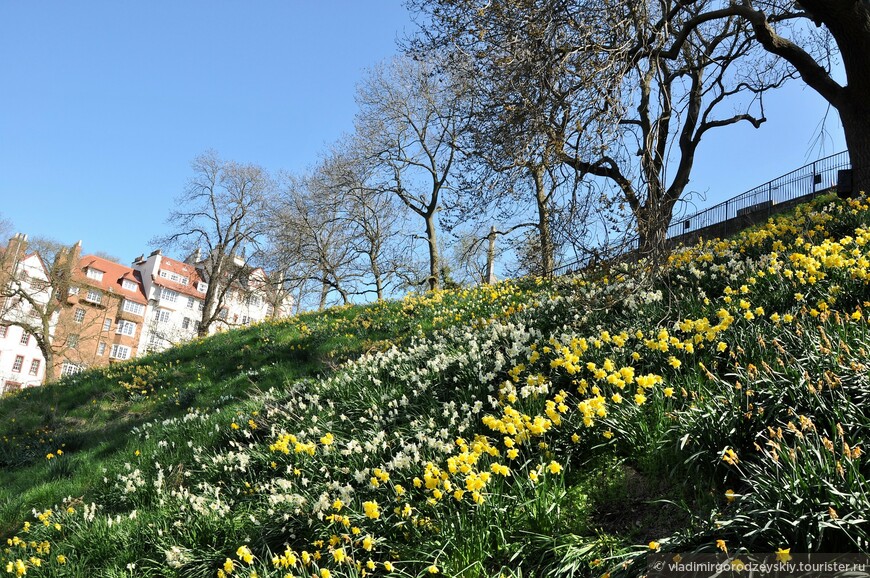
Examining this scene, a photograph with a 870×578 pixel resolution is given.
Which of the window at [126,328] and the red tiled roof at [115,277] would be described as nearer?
the window at [126,328]

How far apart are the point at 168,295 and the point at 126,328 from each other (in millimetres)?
7932

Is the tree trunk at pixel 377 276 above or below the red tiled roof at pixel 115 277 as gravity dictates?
below

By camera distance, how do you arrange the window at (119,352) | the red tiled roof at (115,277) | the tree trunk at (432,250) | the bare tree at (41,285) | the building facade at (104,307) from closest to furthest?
the tree trunk at (432,250) < the bare tree at (41,285) < the building facade at (104,307) < the window at (119,352) < the red tiled roof at (115,277)

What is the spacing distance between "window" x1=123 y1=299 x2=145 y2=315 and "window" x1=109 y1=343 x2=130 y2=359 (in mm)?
4299

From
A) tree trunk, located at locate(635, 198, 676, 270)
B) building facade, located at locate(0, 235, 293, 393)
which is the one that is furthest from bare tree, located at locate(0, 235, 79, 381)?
tree trunk, located at locate(635, 198, 676, 270)

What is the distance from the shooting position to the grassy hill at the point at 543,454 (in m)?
2.96

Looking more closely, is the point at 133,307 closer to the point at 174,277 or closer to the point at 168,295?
the point at 168,295

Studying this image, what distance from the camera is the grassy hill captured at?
2959mm

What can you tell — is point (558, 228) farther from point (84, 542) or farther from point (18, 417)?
point (18, 417)

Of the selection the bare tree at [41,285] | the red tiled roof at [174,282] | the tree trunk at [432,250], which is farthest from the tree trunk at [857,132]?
the red tiled roof at [174,282]

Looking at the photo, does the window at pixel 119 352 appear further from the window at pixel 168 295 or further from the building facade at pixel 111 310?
the window at pixel 168 295

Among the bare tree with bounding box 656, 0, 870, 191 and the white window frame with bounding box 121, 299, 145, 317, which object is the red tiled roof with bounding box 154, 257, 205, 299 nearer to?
the white window frame with bounding box 121, 299, 145, 317

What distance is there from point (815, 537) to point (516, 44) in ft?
17.3

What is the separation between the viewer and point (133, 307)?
61.3m
